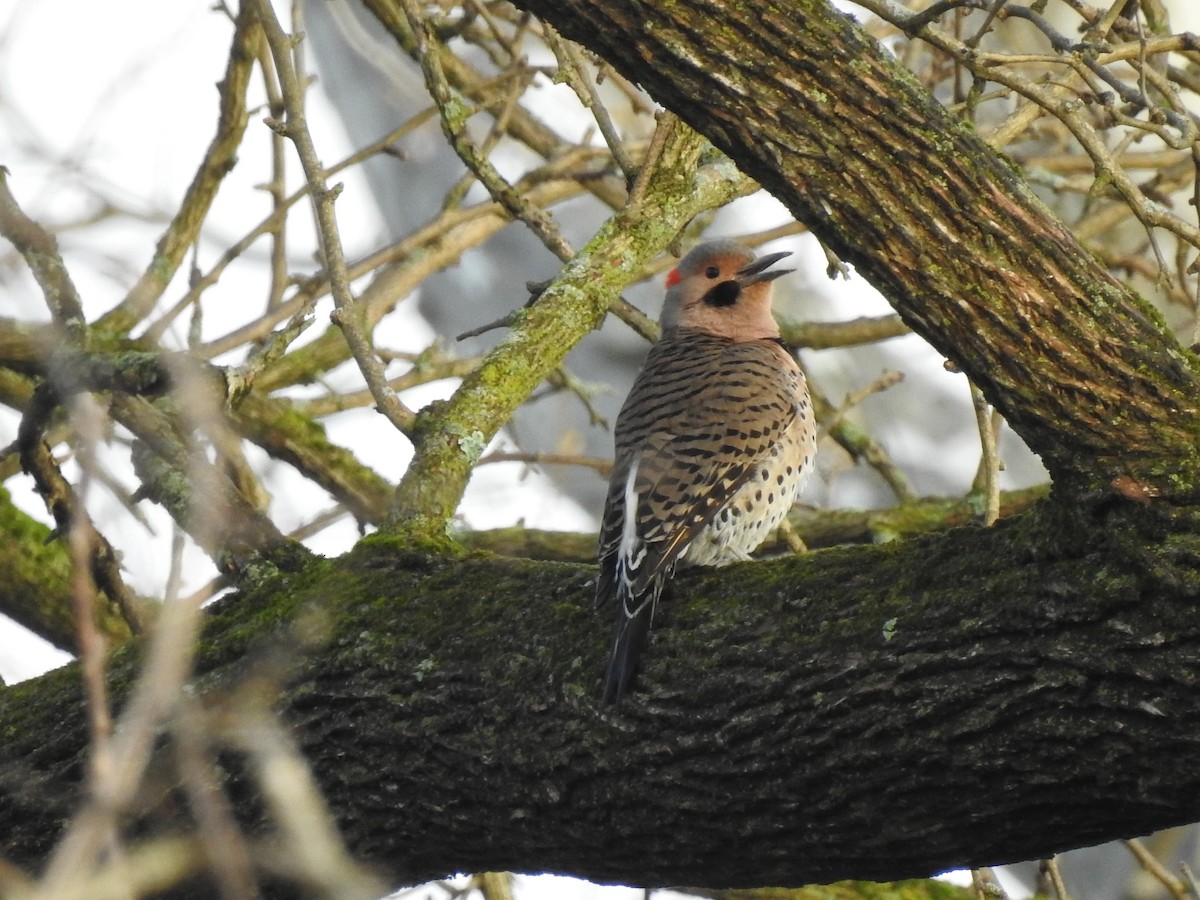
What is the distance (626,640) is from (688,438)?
1.60 metres

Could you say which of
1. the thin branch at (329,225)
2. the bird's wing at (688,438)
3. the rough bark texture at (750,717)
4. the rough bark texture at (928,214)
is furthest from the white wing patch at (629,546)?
the rough bark texture at (928,214)

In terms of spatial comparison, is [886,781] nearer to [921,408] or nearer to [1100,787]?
[1100,787]

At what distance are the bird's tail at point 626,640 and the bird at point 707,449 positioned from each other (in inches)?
9.5

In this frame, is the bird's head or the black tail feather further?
the bird's head

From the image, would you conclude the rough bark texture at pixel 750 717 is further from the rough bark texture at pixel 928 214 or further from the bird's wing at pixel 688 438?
the bird's wing at pixel 688 438

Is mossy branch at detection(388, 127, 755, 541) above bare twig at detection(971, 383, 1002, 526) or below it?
above

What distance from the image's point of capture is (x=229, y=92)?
5.80 m

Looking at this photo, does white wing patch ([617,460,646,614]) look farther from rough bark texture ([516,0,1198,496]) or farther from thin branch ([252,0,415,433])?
rough bark texture ([516,0,1198,496])

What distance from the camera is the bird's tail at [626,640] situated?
10.5 ft

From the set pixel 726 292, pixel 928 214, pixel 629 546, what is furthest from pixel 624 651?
pixel 726 292

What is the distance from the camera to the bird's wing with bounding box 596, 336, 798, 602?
4.39 m

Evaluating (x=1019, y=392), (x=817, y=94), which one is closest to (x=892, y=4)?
(x=817, y=94)

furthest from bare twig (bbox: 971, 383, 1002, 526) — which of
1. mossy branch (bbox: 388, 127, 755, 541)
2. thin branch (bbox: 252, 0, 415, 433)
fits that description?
thin branch (bbox: 252, 0, 415, 433)

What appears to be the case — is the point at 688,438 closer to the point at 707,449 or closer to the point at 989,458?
the point at 707,449
